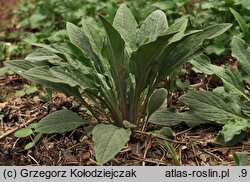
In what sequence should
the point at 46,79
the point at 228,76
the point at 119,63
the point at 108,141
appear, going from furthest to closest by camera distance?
the point at 228,76
the point at 119,63
the point at 46,79
the point at 108,141

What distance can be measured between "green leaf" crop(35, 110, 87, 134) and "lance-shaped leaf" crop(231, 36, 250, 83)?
0.98 metres

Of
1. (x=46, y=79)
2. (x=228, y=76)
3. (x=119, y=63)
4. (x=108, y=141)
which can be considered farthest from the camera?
(x=228, y=76)

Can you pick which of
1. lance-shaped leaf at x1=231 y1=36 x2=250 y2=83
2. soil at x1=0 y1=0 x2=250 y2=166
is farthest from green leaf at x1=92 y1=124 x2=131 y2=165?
lance-shaped leaf at x1=231 y1=36 x2=250 y2=83

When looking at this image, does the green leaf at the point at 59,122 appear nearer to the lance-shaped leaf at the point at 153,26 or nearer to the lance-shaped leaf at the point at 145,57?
the lance-shaped leaf at the point at 145,57

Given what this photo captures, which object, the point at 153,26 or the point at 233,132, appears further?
the point at 153,26

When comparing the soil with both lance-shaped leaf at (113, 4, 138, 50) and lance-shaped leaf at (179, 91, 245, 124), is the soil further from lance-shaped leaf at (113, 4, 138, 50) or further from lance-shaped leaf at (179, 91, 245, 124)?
lance-shaped leaf at (113, 4, 138, 50)

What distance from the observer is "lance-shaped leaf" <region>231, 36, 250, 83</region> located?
2473 millimetres

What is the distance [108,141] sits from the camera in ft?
6.68

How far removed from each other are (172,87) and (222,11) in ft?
3.26

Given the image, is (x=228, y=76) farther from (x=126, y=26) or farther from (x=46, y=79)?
(x=46, y=79)

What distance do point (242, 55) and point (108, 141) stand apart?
3.32 ft

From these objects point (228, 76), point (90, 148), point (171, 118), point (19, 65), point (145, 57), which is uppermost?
point (145, 57)

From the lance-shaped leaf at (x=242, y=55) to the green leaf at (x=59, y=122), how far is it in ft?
3.23

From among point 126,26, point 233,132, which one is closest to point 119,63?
point 126,26
